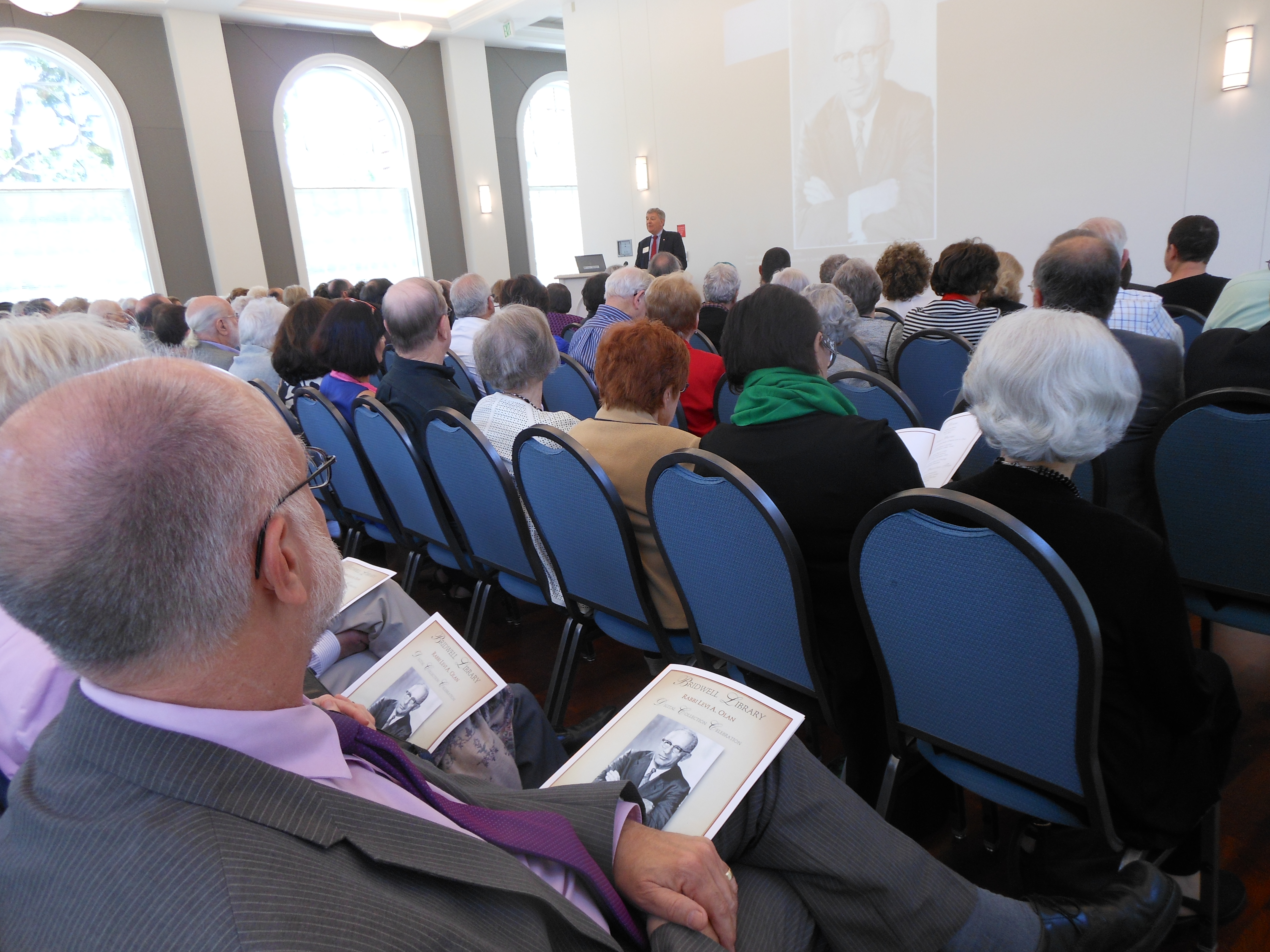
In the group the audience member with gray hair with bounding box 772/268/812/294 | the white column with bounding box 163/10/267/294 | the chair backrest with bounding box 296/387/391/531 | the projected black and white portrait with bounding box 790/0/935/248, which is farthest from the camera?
the white column with bounding box 163/10/267/294

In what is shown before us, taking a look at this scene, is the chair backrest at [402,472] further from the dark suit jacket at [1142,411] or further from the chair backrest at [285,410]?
the dark suit jacket at [1142,411]

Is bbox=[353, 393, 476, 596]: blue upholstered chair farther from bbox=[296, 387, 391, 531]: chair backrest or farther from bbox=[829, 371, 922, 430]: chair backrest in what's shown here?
bbox=[829, 371, 922, 430]: chair backrest

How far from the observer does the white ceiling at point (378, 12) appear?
870cm

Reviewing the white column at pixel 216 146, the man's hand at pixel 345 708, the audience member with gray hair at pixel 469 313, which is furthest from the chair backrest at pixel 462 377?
the white column at pixel 216 146

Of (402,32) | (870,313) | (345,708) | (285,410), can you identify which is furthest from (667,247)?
(345,708)

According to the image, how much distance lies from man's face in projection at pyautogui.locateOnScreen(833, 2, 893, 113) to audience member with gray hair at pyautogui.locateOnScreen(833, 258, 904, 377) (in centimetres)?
384

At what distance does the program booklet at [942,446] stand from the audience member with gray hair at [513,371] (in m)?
0.99

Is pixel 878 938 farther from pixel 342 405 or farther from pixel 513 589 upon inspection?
pixel 342 405

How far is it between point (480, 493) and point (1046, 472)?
1.47 m

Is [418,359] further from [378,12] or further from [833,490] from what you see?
[378,12]

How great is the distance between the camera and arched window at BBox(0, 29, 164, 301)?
27.1 feet

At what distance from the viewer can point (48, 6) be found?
6527 millimetres

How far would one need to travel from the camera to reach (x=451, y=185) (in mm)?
11500

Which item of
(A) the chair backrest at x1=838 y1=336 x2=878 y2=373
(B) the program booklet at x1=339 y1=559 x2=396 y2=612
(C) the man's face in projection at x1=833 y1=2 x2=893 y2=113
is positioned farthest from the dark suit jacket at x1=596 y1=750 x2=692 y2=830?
(C) the man's face in projection at x1=833 y1=2 x2=893 y2=113
